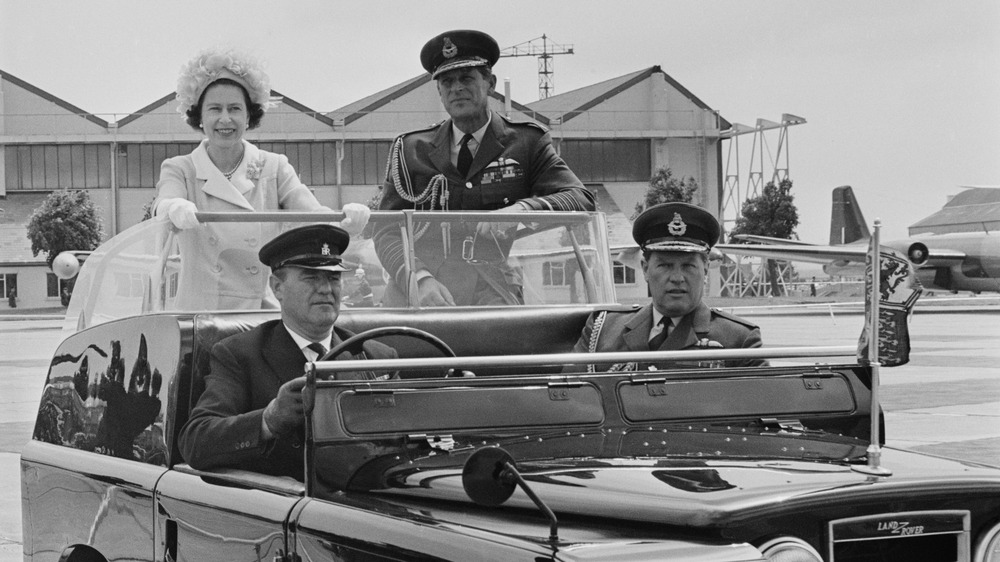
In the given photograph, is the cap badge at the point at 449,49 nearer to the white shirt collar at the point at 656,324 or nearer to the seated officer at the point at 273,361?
the white shirt collar at the point at 656,324

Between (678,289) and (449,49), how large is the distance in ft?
5.66

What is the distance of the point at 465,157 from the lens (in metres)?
5.84

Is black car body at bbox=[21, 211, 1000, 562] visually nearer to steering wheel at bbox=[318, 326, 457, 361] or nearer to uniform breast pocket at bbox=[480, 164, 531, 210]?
steering wheel at bbox=[318, 326, 457, 361]

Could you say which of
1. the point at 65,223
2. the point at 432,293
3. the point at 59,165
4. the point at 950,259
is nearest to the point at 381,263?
the point at 432,293

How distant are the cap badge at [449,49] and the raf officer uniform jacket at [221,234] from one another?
2.85 ft

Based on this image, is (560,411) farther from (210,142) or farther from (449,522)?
(210,142)

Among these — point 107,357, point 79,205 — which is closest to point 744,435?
point 107,357

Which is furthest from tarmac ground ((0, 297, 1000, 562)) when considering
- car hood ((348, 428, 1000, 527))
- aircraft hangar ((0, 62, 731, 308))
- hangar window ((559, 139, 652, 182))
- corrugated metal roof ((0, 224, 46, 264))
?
hangar window ((559, 139, 652, 182))

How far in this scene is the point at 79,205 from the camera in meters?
58.3

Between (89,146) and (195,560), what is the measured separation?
214 feet

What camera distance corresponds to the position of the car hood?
2.65 m

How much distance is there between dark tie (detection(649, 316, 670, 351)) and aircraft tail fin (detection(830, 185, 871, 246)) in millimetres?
58796

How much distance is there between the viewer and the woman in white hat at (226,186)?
4758 millimetres

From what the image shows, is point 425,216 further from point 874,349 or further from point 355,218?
point 874,349
